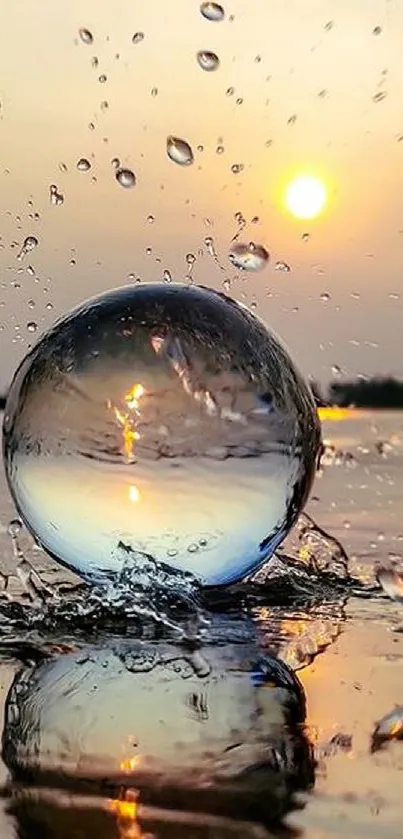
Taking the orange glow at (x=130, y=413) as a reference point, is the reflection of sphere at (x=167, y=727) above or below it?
below

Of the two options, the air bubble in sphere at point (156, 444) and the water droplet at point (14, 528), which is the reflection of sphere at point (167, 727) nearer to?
the air bubble in sphere at point (156, 444)

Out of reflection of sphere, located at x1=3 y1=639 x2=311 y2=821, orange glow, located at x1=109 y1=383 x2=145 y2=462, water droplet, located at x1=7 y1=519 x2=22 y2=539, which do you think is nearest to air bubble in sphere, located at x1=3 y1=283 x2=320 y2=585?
orange glow, located at x1=109 y1=383 x2=145 y2=462

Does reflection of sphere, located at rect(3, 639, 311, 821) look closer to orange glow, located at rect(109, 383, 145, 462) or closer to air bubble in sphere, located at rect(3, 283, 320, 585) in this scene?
air bubble in sphere, located at rect(3, 283, 320, 585)

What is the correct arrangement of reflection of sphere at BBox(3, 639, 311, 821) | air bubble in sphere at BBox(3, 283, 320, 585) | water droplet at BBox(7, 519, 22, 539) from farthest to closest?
water droplet at BBox(7, 519, 22, 539) → air bubble in sphere at BBox(3, 283, 320, 585) → reflection of sphere at BBox(3, 639, 311, 821)

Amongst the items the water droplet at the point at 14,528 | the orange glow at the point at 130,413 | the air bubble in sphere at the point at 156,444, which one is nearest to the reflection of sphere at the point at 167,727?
the air bubble in sphere at the point at 156,444

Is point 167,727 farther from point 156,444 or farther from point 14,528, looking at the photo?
point 14,528

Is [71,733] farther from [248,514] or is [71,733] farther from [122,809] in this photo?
[248,514]
